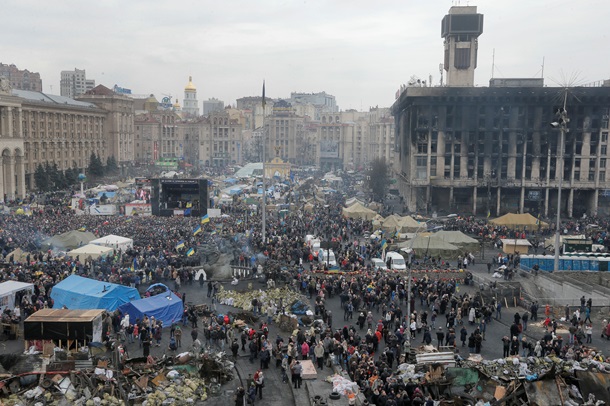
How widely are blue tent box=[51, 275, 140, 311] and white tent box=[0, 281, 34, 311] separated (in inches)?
52.1

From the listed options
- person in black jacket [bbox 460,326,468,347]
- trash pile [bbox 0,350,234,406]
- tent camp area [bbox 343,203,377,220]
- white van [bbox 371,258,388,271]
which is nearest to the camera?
trash pile [bbox 0,350,234,406]

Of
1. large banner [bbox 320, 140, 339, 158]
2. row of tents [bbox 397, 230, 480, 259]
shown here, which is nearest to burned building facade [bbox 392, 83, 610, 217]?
row of tents [bbox 397, 230, 480, 259]

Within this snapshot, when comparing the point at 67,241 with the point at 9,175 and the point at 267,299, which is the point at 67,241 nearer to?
the point at 267,299

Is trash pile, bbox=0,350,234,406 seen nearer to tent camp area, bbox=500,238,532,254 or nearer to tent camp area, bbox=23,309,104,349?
tent camp area, bbox=23,309,104,349

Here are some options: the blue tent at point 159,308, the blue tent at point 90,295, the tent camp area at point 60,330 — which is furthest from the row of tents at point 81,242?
the tent camp area at point 60,330

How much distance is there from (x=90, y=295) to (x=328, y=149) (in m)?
→ 134

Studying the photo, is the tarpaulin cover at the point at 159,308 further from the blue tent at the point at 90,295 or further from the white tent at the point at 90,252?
the white tent at the point at 90,252

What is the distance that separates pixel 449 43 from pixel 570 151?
71.7ft

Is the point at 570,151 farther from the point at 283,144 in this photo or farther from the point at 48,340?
the point at 283,144

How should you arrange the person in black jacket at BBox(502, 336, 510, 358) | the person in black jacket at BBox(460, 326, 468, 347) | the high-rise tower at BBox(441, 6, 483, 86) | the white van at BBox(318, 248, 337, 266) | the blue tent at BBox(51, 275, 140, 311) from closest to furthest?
the person in black jacket at BBox(502, 336, 510, 358), the person in black jacket at BBox(460, 326, 468, 347), the blue tent at BBox(51, 275, 140, 311), the white van at BBox(318, 248, 337, 266), the high-rise tower at BBox(441, 6, 483, 86)

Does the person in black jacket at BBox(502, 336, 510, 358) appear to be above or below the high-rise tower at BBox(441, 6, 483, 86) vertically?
below

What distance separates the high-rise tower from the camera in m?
74.1

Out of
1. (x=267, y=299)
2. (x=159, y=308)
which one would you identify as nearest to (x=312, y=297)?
(x=267, y=299)

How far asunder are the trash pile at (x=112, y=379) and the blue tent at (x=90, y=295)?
4766mm
